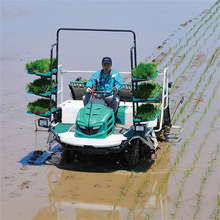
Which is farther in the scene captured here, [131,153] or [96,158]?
[96,158]

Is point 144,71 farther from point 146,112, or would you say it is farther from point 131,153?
point 131,153

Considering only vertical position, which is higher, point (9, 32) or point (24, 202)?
point (9, 32)

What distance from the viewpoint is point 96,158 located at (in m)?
9.66

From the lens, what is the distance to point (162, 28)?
22.0 m

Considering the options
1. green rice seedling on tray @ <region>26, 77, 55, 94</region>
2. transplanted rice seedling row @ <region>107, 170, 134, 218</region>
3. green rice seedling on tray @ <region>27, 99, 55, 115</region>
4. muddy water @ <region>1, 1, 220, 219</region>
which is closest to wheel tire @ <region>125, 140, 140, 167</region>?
muddy water @ <region>1, 1, 220, 219</region>

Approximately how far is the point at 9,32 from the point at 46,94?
13.4 meters

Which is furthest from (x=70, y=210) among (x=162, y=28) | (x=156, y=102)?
(x=162, y=28)

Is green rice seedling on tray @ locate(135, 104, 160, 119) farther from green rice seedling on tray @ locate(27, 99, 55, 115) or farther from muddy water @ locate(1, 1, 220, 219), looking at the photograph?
green rice seedling on tray @ locate(27, 99, 55, 115)

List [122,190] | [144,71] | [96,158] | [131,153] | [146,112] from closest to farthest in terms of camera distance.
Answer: [122,190], [144,71], [146,112], [131,153], [96,158]

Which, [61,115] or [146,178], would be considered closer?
[146,178]

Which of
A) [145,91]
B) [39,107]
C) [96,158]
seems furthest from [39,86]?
[145,91]

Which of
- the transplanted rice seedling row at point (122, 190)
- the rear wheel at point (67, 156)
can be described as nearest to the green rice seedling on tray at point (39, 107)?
the rear wheel at point (67, 156)

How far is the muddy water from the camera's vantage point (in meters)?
7.54

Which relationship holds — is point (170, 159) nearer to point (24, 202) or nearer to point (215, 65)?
point (24, 202)
